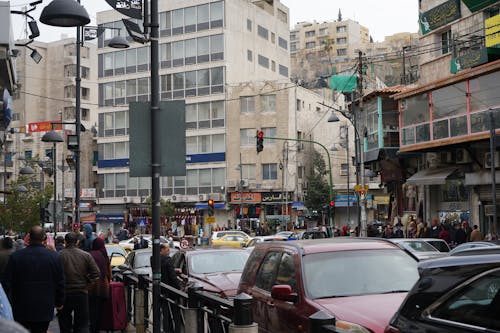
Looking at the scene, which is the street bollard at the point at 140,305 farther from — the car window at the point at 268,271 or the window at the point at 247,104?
the window at the point at 247,104

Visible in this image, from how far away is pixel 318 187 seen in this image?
68375 millimetres

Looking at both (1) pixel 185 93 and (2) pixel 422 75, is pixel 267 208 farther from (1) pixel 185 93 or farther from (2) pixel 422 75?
(2) pixel 422 75

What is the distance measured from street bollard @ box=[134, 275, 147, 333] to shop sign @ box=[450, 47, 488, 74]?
23.1 meters

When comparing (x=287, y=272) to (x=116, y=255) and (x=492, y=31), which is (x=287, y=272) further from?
(x=492, y=31)

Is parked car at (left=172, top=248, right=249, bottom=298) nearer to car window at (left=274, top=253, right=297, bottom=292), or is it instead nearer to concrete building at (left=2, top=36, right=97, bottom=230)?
car window at (left=274, top=253, right=297, bottom=292)

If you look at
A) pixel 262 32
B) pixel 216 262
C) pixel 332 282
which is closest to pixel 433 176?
pixel 216 262

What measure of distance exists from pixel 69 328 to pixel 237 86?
5786 centimetres

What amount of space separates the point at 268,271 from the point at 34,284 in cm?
277

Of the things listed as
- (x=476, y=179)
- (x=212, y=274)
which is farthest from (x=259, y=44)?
(x=212, y=274)

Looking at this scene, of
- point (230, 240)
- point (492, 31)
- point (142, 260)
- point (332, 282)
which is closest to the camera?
point (332, 282)

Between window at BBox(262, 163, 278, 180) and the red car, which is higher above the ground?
window at BBox(262, 163, 278, 180)

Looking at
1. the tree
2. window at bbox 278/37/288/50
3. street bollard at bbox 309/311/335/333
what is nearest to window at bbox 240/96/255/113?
the tree

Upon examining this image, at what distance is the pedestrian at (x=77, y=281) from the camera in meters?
10.2

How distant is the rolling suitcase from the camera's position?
1196 cm
